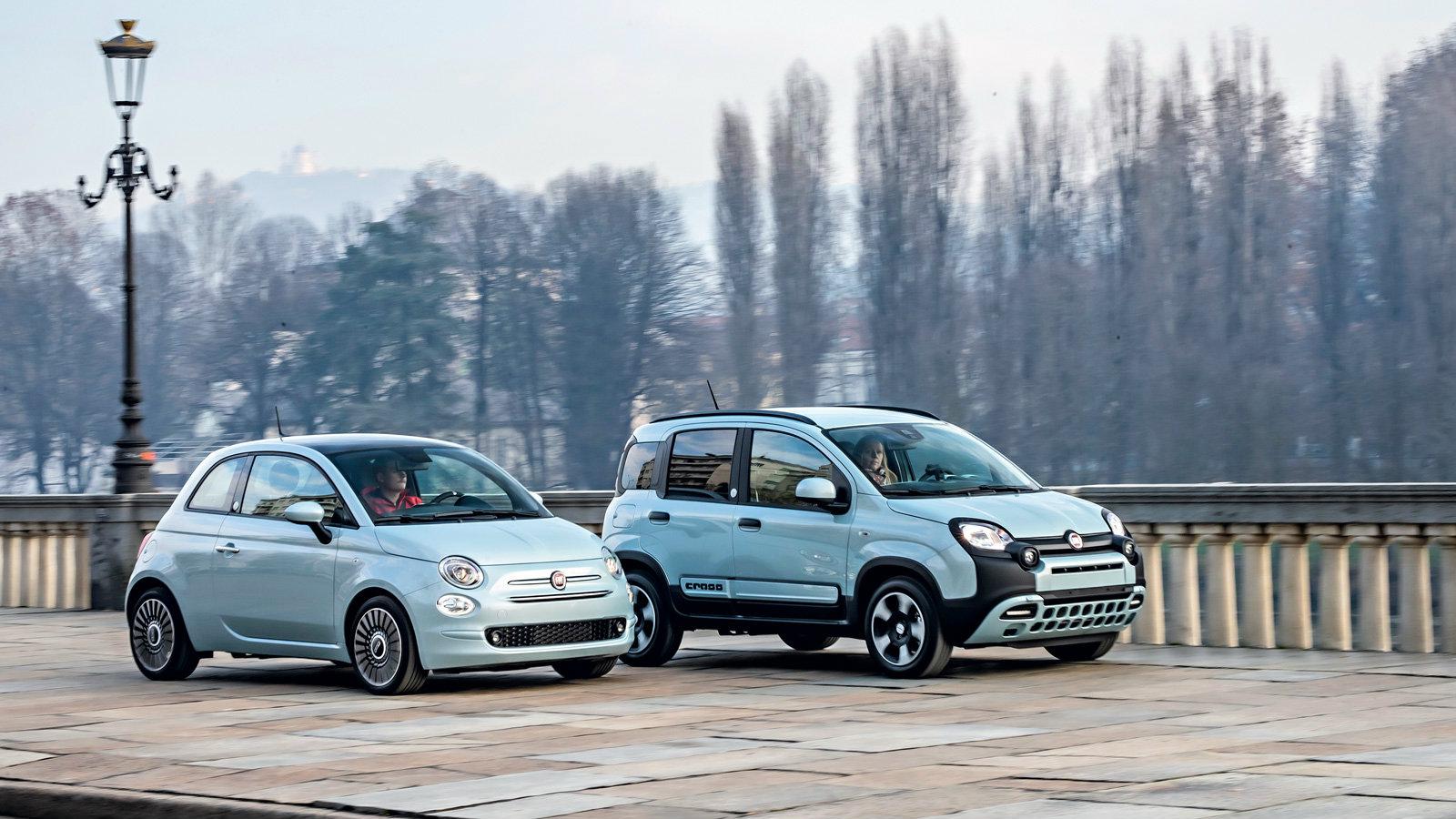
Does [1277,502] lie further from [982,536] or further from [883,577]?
[883,577]

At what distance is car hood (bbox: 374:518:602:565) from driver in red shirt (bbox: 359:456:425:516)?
230 mm

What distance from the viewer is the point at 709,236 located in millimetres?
109312

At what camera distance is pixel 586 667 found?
40.9ft

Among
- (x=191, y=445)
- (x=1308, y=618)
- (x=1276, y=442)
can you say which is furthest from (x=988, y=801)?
(x=191, y=445)

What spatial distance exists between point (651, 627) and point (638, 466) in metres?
1.13

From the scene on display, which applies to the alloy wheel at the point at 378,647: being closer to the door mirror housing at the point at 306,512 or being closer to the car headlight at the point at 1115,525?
the door mirror housing at the point at 306,512

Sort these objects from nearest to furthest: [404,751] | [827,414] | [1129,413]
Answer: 1. [404,751]
2. [827,414]
3. [1129,413]

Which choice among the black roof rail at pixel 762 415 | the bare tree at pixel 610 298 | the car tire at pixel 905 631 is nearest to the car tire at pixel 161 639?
the black roof rail at pixel 762 415

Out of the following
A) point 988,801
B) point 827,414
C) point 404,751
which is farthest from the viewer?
point 827,414

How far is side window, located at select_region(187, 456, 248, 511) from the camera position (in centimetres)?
1282

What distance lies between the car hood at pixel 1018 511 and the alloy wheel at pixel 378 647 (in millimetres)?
3027

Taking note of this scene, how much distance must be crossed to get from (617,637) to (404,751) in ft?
10.5

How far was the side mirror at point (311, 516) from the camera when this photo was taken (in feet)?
38.6

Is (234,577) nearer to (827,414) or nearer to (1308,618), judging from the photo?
(827,414)
